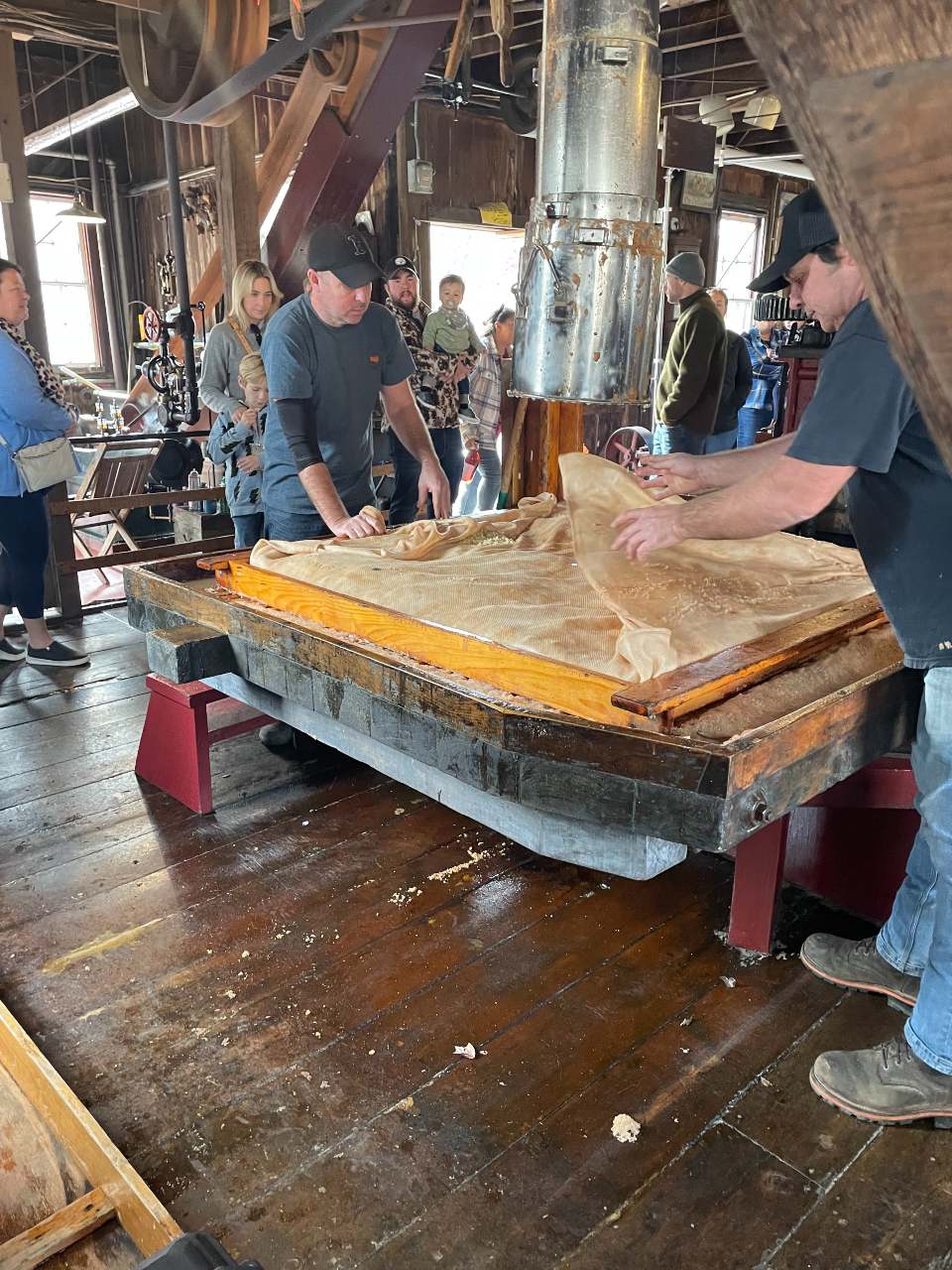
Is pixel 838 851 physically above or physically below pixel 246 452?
below

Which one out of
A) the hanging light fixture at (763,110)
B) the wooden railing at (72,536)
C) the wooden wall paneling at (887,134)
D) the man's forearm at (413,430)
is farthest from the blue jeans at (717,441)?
the wooden wall paneling at (887,134)

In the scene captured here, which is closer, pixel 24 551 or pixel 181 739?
pixel 181 739

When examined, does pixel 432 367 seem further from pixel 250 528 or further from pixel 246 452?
pixel 250 528

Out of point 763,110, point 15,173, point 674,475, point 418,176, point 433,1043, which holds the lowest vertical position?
point 433,1043

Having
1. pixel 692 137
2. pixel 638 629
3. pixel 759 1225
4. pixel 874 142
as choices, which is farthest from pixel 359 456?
pixel 692 137

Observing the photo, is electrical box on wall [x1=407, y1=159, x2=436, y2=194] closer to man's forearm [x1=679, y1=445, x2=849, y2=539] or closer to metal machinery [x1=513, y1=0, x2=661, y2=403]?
metal machinery [x1=513, y1=0, x2=661, y2=403]

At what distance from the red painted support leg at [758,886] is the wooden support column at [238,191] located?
398 cm

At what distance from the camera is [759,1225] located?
147cm

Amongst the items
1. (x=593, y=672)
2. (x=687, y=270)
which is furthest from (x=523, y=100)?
(x=593, y=672)

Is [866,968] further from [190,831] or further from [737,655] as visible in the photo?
[190,831]

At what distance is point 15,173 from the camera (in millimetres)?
4660

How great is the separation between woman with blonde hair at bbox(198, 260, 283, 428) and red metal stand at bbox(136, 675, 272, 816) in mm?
1660

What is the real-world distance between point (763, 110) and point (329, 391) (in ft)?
17.0

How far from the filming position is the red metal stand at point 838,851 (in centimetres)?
203
